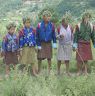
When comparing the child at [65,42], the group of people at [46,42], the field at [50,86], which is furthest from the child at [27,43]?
the field at [50,86]

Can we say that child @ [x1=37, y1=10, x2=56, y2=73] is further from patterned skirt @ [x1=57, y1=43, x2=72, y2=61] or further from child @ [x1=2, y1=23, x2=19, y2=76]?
child @ [x1=2, y1=23, x2=19, y2=76]

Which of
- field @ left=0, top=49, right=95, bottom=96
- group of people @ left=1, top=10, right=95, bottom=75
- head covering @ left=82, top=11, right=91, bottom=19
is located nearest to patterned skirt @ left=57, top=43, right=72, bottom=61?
group of people @ left=1, top=10, right=95, bottom=75

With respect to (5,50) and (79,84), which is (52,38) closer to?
(5,50)

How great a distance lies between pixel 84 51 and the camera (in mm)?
8844

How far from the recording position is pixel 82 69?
898 cm

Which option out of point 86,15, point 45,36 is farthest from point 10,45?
point 86,15

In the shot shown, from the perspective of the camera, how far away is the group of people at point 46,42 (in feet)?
27.5

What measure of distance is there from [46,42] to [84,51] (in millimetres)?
950

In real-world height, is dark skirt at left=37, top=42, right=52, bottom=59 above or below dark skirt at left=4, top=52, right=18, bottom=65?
above

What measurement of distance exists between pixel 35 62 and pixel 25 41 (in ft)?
2.98

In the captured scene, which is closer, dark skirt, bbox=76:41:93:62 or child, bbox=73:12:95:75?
child, bbox=73:12:95:75

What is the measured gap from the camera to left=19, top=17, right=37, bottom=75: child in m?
8.34

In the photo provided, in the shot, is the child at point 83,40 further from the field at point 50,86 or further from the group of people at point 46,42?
the field at point 50,86

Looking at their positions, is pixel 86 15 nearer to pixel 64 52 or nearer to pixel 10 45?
pixel 64 52
